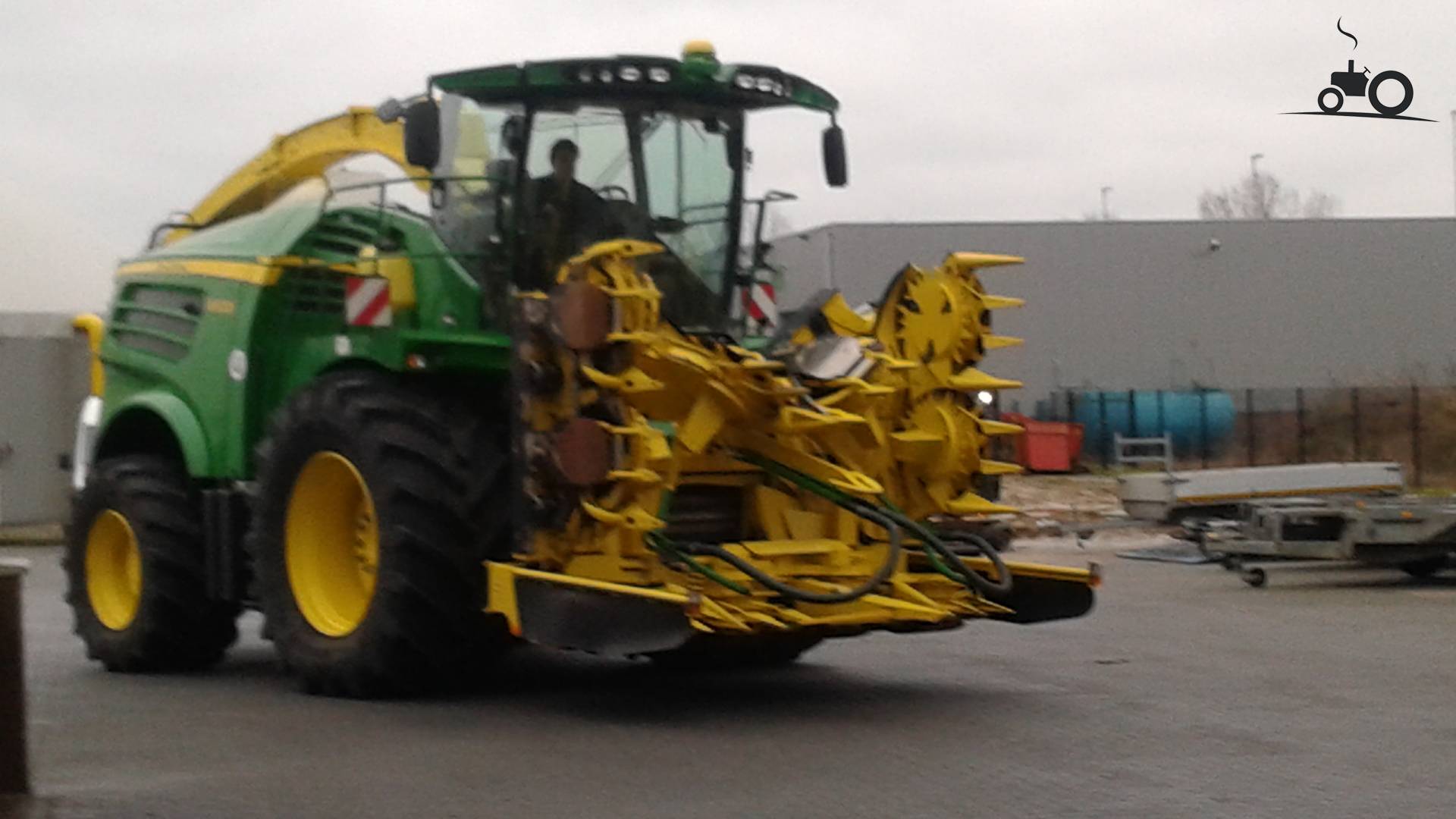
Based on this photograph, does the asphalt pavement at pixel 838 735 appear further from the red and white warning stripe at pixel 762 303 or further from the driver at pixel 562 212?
the driver at pixel 562 212

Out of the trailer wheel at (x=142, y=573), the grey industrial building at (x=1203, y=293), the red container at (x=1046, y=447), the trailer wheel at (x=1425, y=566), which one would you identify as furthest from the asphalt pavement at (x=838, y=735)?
the grey industrial building at (x=1203, y=293)

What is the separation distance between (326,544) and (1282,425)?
113 feet

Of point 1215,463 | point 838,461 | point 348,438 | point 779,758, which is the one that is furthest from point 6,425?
point 1215,463

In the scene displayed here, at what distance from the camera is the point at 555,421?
33.1ft

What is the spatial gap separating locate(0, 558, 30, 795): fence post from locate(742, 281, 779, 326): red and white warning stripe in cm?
525

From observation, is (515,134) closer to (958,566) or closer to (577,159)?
(577,159)

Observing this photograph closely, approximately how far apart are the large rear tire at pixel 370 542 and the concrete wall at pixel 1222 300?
120 feet

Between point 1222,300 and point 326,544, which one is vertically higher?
point 1222,300

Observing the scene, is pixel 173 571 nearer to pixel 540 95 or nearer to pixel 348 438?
pixel 348 438

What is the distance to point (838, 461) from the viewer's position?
431 inches

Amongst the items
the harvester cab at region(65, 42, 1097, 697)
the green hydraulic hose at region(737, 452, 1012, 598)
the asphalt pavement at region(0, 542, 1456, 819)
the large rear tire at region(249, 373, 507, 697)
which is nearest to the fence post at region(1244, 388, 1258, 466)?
the asphalt pavement at region(0, 542, 1456, 819)

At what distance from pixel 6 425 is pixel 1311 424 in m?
27.8

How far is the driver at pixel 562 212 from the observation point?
11.2 metres

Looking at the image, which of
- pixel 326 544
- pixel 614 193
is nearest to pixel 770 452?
pixel 614 193
